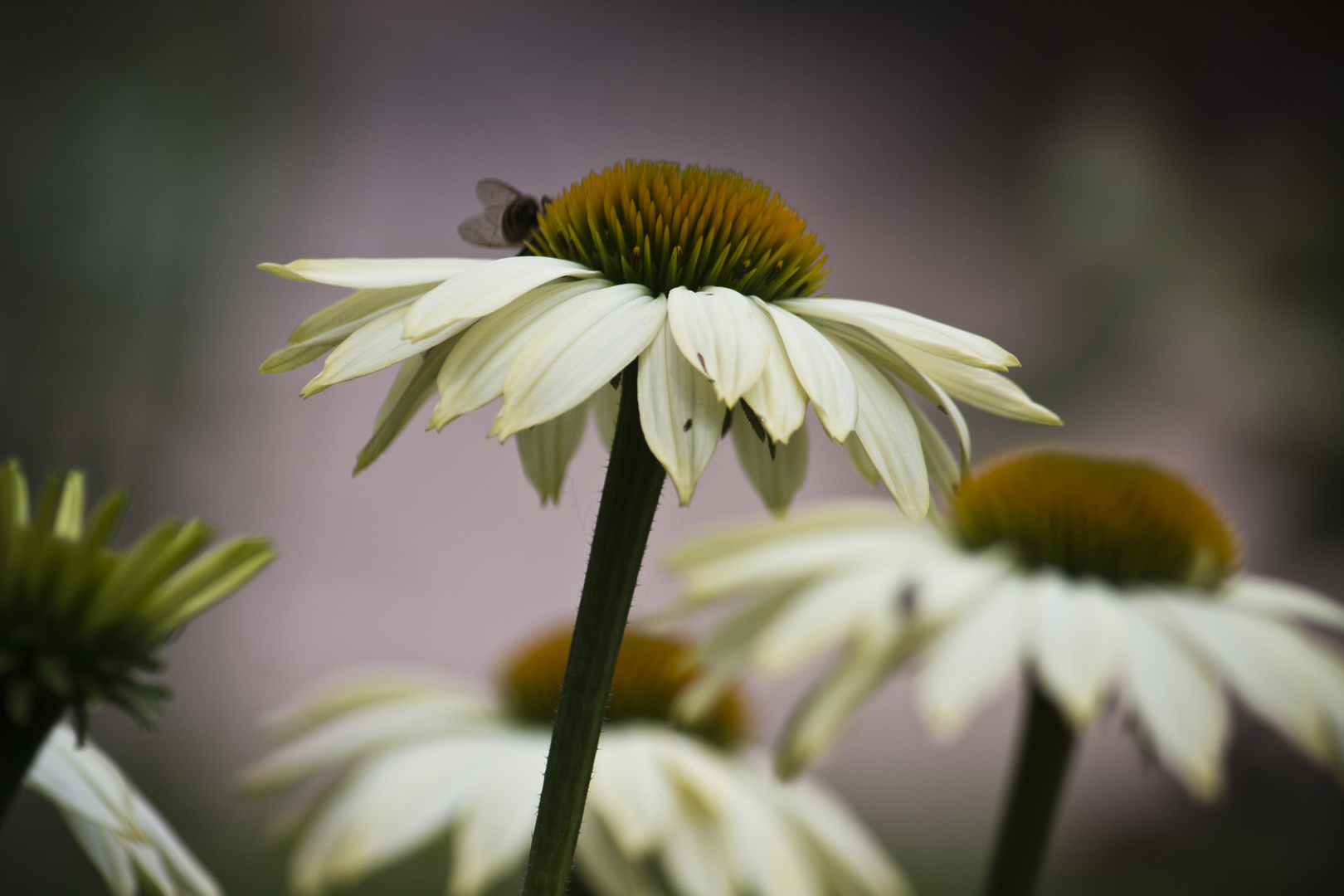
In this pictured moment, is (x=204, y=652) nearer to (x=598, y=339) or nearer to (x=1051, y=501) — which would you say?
(x=1051, y=501)

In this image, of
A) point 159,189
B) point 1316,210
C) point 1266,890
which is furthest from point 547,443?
point 1266,890

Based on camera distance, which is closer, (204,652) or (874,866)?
(874,866)

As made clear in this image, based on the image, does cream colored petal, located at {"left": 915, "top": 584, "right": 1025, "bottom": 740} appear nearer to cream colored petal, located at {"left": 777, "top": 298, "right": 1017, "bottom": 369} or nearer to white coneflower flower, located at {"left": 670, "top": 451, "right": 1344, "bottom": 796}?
white coneflower flower, located at {"left": 670, "top": 451, "right": 1344, "bottom": 796}

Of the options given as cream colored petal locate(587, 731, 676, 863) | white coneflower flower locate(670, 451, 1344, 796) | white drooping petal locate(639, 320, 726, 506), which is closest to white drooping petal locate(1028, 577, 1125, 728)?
white coneflower flower locate(670, 451, 1344, 796)

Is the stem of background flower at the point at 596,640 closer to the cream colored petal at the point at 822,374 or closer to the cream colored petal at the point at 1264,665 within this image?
the cream colored petal at the point at 822,374

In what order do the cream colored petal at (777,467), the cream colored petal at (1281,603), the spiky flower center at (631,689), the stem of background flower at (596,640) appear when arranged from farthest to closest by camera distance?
the spiky flower center at (631,689), the cream colored petal at (1281,603), the cream colored petal at (777,467), the stem of background flower at (596,640)

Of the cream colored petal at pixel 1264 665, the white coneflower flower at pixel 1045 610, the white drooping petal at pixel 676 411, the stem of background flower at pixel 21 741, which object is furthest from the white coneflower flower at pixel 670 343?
the cream colored petal at pixel 1264 665

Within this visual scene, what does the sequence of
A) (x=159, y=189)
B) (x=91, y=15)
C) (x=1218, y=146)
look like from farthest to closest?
(x=1218, y=146) → (x=91, y=15) → (x=159, y=189)

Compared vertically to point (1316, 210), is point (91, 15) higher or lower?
higher
